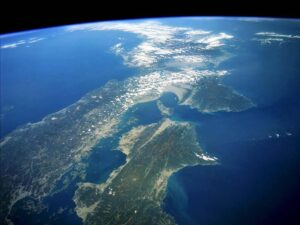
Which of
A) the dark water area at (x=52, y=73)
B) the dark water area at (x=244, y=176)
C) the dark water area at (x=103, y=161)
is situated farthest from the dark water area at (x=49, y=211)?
the dark water area at (x=52, y=73)

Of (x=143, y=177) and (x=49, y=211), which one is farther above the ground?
(x=143, y=177)

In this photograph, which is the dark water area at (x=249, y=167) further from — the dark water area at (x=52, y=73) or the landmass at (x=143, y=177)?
the dark water area at (x=52, y=73)

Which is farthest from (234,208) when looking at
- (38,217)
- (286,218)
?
(38,217)

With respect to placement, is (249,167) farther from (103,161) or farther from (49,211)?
(49,211)

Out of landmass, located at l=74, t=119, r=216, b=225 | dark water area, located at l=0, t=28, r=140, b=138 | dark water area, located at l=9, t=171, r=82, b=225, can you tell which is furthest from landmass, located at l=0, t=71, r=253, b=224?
dark water area, located at l=0, t=28, r=140, b=138

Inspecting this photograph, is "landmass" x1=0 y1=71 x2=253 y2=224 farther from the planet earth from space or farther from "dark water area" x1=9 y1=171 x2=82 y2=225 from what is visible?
"dark water area" x1=9 y1=171 x2=82 y2=225

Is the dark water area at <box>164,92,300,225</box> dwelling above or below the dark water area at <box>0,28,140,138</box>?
above

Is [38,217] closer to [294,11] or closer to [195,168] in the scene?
[195,168]

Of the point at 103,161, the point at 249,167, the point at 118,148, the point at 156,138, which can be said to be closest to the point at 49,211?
the point at 103,161
